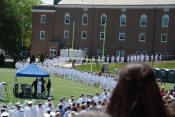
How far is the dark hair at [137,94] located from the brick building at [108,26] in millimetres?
52856

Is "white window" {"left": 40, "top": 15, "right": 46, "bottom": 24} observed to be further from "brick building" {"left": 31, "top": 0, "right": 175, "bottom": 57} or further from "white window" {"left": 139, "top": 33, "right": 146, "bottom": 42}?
"white window" {"left": 139, "top": 33, "right": 146, "bottom": 42}

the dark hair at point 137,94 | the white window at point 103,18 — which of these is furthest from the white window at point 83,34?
the dark hair at point 137,94

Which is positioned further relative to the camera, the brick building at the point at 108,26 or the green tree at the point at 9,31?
the green tree at the point at 9,31

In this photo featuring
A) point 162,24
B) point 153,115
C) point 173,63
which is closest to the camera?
point 153,115

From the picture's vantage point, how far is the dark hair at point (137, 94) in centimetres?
210

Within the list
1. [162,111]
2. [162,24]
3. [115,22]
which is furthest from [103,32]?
[162,111]

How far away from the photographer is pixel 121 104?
2148 mm

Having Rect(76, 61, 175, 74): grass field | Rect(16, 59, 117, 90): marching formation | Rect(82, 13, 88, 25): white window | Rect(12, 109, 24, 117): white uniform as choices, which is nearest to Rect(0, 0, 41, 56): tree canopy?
Rect(82, 13, 88, 25): white window

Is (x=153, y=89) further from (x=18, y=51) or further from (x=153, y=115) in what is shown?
(x=18, y=51)

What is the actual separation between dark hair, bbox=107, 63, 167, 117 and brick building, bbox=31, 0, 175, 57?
52.9 meters

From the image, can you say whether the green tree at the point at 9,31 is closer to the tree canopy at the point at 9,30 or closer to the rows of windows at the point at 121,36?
the tree canopy at the point at 9,30

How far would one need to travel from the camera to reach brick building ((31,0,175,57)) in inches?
2151

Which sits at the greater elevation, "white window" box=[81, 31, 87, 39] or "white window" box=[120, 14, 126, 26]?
"white window" box=[120, 14, 126, 26]

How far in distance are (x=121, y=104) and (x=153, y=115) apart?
191mm
